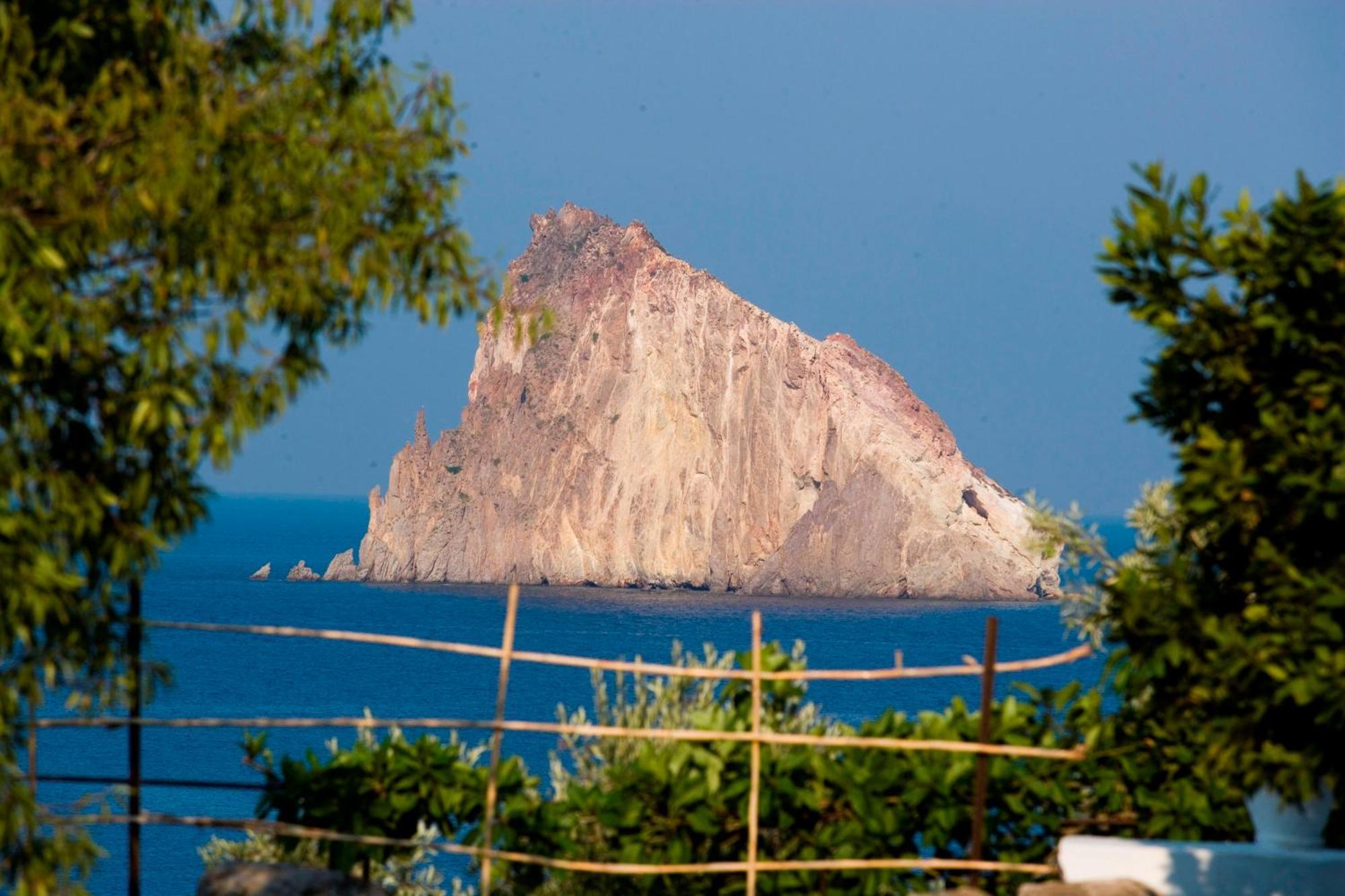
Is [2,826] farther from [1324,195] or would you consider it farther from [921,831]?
[1324,195]

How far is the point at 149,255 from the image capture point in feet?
17.8

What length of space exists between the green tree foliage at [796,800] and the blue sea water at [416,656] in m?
37.7

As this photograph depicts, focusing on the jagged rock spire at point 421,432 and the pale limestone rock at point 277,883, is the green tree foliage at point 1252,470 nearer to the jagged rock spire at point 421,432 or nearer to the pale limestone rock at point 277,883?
the pale limestone rock at point 277,883

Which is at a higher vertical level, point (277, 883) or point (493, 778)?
point (493, 778)

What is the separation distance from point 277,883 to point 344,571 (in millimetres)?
130865

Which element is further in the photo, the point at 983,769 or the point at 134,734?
the point at 983,769

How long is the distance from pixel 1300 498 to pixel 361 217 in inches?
156

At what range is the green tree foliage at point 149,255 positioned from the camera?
5164 millimetres

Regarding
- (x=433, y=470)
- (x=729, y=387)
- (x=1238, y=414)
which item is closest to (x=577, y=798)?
(x=1238, y=414)

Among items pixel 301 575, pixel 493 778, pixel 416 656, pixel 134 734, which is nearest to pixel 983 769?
pixel 493 778

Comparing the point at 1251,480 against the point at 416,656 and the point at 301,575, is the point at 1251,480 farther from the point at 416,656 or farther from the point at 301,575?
the point at 301,575

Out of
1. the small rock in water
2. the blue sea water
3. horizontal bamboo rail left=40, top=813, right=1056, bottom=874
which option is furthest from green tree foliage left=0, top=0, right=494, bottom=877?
the small rock in water

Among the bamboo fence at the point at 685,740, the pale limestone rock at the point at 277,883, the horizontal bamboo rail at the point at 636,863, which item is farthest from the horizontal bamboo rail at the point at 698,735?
the pale limestone rock at the point at 277,883

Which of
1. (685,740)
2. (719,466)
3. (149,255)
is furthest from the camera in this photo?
(719,466)
